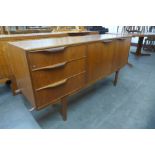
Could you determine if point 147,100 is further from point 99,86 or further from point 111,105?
point 99,86

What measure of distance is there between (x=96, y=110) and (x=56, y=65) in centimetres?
84

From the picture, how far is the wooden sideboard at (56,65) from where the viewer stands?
0.93 meters

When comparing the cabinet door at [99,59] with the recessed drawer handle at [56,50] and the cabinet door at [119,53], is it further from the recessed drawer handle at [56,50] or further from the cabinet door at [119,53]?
the recessed drawer handle at [56,50]

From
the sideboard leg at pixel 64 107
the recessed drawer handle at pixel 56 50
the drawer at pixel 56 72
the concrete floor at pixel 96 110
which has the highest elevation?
the recessed drawer handle at pixel 56 50

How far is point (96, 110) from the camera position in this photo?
1.59 metres

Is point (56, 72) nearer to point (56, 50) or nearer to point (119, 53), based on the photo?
point (56, 50)

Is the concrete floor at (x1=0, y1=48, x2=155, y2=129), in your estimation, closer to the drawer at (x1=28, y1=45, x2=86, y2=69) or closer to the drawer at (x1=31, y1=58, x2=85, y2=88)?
the drawer at (x1=31, y1=58, x2=85, y2=88)

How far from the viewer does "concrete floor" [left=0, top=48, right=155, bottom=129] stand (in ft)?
4.49

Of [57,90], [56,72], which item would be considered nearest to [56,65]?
[56,72]

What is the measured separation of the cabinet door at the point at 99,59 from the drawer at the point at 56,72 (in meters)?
0.14

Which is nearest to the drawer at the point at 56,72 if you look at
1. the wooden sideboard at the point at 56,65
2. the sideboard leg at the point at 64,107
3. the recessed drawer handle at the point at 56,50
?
the wooden sideboard at the point at 56,65

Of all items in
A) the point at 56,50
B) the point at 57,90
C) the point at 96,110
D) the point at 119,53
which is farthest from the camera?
the point at 119,53

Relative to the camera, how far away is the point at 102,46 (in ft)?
4.68

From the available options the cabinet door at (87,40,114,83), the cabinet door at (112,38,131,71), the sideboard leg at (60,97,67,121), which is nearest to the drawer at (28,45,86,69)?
the cabinet door at (87,40,114,83)
